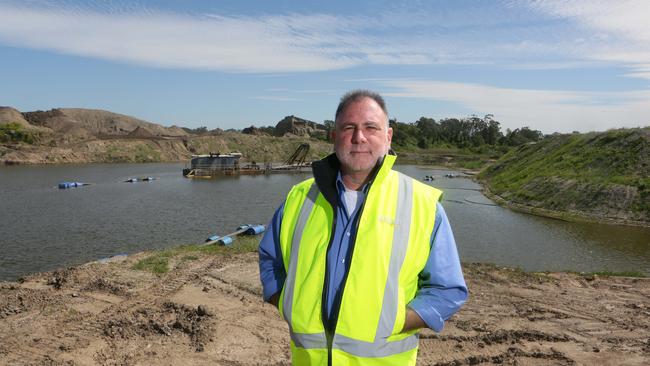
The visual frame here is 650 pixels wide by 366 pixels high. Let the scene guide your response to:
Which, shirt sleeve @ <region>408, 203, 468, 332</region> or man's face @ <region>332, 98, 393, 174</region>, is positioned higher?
man's face @ <region>332, 98, 393, 174</region>

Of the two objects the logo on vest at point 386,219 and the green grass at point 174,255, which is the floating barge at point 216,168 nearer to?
the green grass at point 174,255

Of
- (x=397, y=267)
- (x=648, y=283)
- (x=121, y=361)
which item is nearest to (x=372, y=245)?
(x=397, y=267)

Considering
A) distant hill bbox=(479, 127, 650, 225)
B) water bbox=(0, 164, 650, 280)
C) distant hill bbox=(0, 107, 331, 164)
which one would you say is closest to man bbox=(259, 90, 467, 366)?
water bbox=(0, 164, 650, 280)

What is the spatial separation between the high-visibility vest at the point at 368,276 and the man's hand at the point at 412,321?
0.17 feet

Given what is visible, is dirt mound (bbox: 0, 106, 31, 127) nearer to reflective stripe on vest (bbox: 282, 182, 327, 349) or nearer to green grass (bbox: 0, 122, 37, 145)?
green grass (bbox: 0, 122, 37, 145)

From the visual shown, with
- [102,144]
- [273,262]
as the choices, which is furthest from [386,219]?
[102,144]

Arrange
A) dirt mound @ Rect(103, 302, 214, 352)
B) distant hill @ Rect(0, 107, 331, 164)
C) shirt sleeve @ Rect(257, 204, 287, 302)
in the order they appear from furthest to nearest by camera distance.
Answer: distant hill @ Rect(0, 107, 331, 164)
dirt mound @ Rect(103, 302, 214, 352)
shirt sleeve @ Rect(257, 204, 287, 302)

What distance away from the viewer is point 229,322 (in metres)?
9.13

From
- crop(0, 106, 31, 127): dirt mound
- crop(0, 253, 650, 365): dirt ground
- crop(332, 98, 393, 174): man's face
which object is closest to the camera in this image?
crop(332, 98, 393, 174): man's face


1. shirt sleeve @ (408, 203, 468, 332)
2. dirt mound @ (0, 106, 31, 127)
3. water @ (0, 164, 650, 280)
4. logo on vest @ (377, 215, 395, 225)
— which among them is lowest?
water @ (0, 164, 650, 280)

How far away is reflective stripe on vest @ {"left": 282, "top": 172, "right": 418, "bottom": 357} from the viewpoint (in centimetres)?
259

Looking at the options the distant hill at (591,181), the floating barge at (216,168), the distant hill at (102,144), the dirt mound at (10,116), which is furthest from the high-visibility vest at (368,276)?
the dirt mound at (10,116)

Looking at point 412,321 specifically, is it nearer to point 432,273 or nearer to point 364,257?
A: point 432,273

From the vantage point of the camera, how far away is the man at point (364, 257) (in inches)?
102
